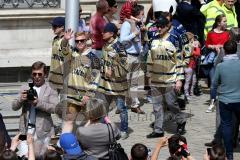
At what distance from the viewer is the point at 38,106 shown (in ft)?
35.7

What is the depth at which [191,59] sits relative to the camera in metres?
15.4

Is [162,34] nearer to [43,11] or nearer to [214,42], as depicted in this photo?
[214,42]

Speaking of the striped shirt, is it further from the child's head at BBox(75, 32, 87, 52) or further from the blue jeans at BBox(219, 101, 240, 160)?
the blue jeans at BBox(219, 101, 240, 160)

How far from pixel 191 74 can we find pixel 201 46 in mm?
1193

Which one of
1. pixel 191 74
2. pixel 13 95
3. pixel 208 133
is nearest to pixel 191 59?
pixel 191 74

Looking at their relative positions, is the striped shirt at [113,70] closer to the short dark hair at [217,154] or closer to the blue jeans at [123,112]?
the blue jeans at [123,112]

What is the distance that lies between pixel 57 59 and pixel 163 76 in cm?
158

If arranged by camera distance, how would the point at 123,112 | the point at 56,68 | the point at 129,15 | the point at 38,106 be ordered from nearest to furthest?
1. the point at 38,106
2. the point at 123,112
3. the point at 56,68
4. the point at 129,15

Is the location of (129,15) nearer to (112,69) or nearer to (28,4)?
(112,69)

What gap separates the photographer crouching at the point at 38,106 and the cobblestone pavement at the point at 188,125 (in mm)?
1744

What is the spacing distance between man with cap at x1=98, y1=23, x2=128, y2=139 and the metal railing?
4.78 m

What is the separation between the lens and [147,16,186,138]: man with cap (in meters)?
13.0

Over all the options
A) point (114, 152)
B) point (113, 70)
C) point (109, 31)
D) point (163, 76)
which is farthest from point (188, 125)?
point (114, 152)

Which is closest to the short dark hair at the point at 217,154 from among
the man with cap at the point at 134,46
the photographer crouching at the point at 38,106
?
the photographer crouching at the point at 38,106
